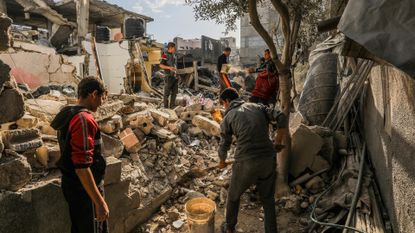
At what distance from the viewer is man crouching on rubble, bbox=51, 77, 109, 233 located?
2254mm

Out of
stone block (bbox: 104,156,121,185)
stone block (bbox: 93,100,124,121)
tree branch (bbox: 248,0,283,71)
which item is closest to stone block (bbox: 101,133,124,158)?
stone block (bbox: 93,100,124,121)

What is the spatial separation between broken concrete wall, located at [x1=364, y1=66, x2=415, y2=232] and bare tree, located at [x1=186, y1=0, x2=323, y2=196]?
4.22 ft

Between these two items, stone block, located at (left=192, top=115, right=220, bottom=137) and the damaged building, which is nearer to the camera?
the damaged building

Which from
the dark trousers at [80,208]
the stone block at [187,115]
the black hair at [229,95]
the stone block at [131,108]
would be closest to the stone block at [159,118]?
the stone block at [131,108]

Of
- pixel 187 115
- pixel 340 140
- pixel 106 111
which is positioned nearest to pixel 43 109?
pixel 106 111

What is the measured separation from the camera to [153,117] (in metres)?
6.48

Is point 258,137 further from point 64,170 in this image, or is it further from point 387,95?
point 64,170

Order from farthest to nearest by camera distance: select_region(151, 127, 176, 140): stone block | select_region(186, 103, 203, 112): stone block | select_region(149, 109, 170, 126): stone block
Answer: select_region(186, 103, 203, 112): stone block, select_region(149, 109, 170, 126): stone block, select_region(151, 127, 176, 140): stone block

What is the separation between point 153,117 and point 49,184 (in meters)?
3.70

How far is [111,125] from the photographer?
16.3 feet

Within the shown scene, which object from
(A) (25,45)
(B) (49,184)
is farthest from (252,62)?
(B) (49,184)

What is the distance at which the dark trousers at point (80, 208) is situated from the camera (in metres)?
2.46

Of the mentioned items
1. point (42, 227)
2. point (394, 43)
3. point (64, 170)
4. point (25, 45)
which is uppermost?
point (25, 45)

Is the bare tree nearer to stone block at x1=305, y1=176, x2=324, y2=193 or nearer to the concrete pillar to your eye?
stone block at x1=305, y1=176, x2=324, y2=193
